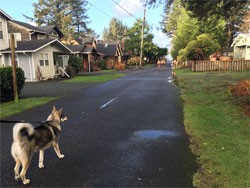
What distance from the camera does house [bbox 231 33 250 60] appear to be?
3950 centimetres

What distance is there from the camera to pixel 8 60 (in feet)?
81.2

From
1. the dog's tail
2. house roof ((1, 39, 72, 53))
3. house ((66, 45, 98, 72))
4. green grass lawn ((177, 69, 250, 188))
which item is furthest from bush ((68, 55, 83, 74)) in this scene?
the dog's tail

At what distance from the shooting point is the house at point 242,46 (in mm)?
39500

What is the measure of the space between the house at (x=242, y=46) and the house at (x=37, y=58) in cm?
3143

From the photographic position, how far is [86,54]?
41625 millimetres

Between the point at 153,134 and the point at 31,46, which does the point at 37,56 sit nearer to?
the point at 31,46

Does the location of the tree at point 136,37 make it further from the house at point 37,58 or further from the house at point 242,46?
the house at point 37,58

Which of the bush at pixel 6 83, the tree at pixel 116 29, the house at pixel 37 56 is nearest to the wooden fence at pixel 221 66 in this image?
the house at pixel 37 56

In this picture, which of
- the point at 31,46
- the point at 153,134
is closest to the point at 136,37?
the point at 31,46

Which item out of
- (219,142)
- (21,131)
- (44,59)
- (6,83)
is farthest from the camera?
(44,59)

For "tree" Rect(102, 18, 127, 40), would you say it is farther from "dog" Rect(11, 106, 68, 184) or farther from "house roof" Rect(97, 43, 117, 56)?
"dog" Rect(11, 106, 68, 184)

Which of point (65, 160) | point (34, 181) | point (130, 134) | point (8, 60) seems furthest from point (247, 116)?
point (8, 60)

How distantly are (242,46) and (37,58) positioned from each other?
37.5m

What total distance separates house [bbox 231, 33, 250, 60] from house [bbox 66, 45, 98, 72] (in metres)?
27.2
